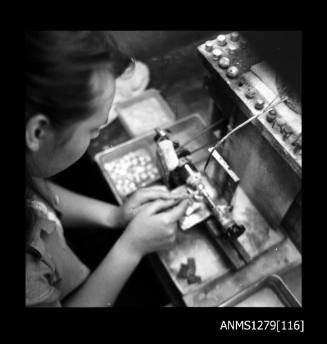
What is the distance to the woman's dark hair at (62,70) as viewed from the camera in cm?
82

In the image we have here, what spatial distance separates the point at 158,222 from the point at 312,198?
0.57 metres

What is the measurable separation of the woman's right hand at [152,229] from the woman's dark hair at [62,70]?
1.72 feet

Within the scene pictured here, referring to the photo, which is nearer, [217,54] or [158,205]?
[217,54]

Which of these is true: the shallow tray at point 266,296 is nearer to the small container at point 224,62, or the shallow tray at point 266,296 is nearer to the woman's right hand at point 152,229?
the woman's right hand at point 152,229

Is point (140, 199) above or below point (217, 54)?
below

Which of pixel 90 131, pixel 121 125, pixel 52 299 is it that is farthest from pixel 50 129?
pixel 121 125

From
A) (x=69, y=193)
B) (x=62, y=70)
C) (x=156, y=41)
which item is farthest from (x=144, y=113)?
(x=62, y=70)

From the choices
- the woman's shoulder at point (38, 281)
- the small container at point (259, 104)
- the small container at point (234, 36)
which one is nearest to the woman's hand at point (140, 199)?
the woman's shoulder at point (38, 281)

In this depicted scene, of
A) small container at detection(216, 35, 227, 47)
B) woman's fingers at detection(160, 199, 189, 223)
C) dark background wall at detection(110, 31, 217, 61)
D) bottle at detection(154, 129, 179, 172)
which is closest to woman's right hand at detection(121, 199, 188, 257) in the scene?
woman's fingers at detection(160, 199, 189, 223)

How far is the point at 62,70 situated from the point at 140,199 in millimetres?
697

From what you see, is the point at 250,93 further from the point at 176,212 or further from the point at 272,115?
the point at 176,212

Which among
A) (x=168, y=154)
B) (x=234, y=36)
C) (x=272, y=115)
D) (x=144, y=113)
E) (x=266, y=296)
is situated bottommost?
(x=266, y=296)

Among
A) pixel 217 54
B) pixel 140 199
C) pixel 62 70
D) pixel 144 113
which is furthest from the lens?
pixel 144 113

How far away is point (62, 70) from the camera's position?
33.3 inches
